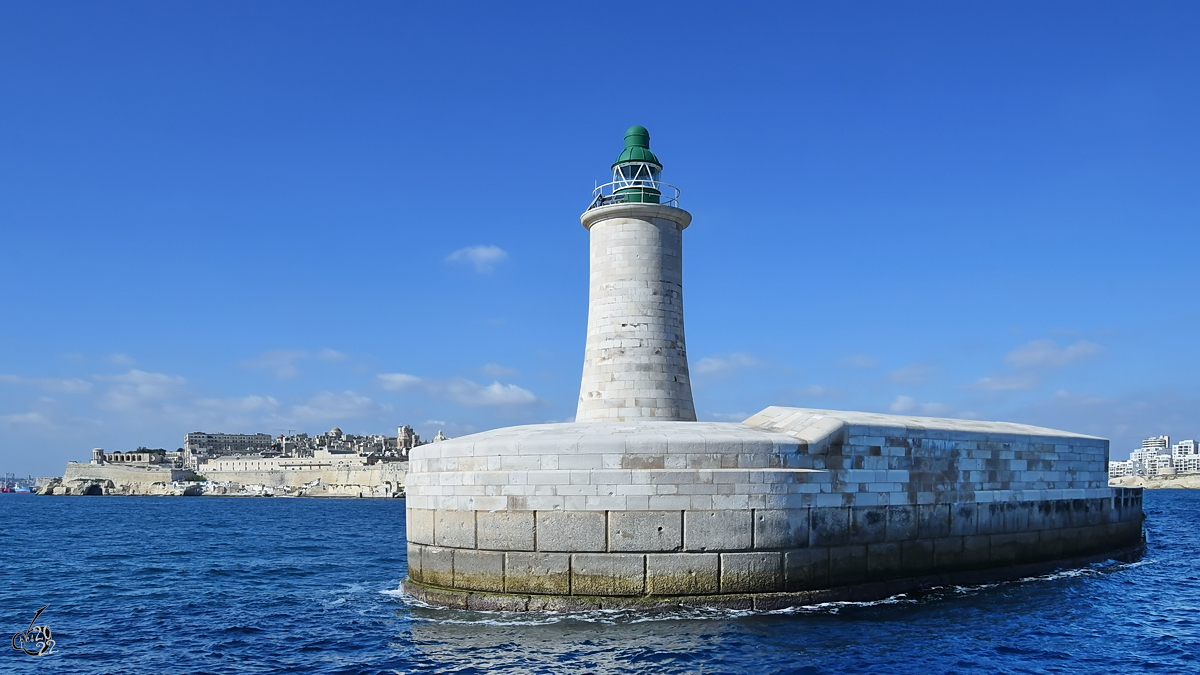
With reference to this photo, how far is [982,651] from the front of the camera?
12.5m

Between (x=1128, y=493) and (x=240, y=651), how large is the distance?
2265 cm

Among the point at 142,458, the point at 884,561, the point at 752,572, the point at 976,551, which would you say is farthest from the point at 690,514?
the point at 142,458

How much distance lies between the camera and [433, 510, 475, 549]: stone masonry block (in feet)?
49.2

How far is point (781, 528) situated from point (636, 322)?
6.29 m

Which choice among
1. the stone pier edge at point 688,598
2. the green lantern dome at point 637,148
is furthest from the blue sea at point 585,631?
the green lantern dome at point 637,148

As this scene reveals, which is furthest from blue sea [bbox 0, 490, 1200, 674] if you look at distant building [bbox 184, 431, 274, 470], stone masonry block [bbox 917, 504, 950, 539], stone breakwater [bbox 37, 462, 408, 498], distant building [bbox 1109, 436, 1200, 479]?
distant building [bbox 1109, 436, 1200, 479]

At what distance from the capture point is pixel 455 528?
15242mm

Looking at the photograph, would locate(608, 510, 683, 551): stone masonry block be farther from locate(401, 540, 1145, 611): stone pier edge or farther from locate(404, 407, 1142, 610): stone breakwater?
locate(401, 540, 1145, 611): stone pier edge

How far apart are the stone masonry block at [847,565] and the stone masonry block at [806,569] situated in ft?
0.49

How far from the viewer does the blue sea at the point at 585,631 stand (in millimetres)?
11758

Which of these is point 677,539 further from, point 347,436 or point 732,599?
point 347,436

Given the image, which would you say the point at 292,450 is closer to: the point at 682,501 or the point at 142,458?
the point at 142,458

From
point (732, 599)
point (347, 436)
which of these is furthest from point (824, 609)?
point (347, 436)

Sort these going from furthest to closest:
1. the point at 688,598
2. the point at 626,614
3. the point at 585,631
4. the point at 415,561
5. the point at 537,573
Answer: the point at 415,561 < the point at 537,573 < the point at 688,598 < the point at 626,614 < the point at 585,631
